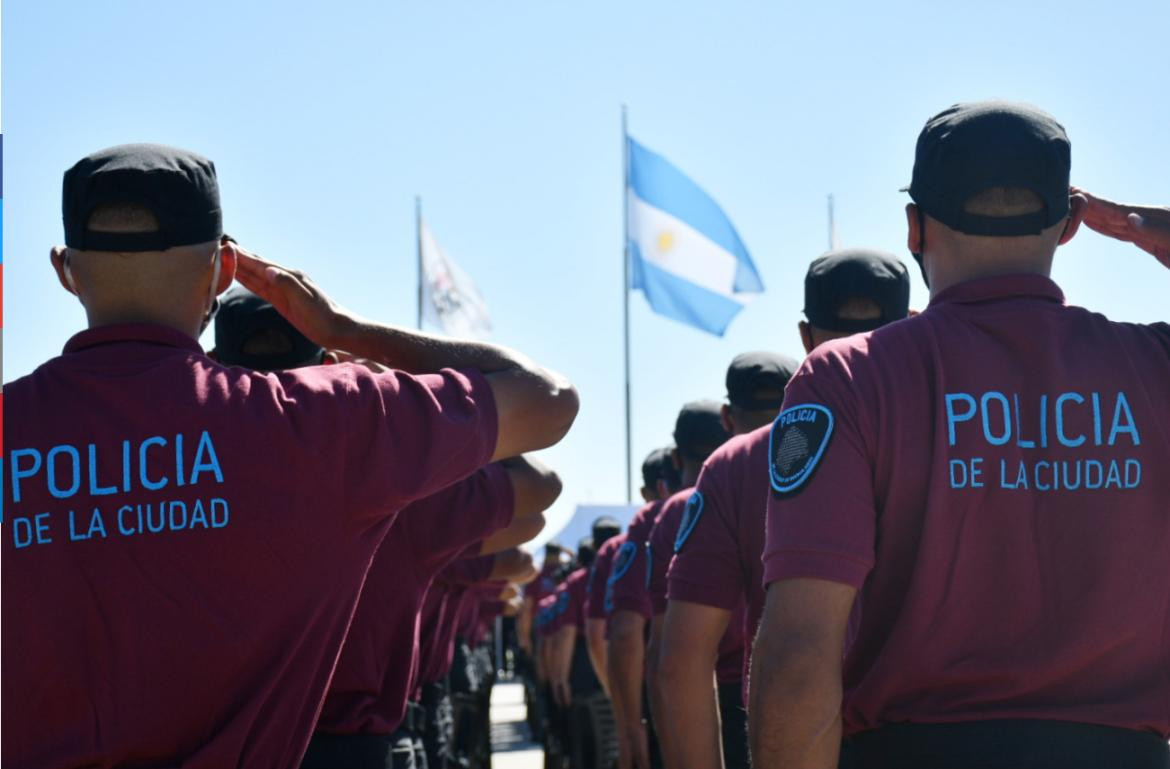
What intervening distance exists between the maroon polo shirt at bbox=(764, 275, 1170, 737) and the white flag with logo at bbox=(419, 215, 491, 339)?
19.2 m

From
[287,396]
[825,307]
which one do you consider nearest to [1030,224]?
[825,307]

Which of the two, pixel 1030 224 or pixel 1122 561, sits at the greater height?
pixel 1030 224

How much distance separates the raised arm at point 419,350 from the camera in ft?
9.34

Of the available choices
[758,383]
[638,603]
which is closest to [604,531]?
[638,603]

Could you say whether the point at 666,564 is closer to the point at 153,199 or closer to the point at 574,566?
the point at 153,199

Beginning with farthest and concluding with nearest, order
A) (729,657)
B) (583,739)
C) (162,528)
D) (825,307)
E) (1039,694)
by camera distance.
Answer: (583,739) → (729,657) → (825,307) → (162,528) → (1039,694)

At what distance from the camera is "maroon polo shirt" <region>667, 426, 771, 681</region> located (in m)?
3.84

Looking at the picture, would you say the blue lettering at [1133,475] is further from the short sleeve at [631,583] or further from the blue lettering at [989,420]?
the short sleeve at [631,583]

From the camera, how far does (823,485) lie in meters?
2.40

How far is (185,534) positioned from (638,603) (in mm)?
4161

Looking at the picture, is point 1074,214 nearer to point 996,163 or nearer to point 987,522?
point 996,163

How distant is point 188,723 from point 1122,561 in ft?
4.99

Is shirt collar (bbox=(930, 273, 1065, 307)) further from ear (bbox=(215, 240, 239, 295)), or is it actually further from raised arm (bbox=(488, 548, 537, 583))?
raised arm (bbox=(488, 548, 537, 583))

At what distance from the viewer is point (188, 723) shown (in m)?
2.50
